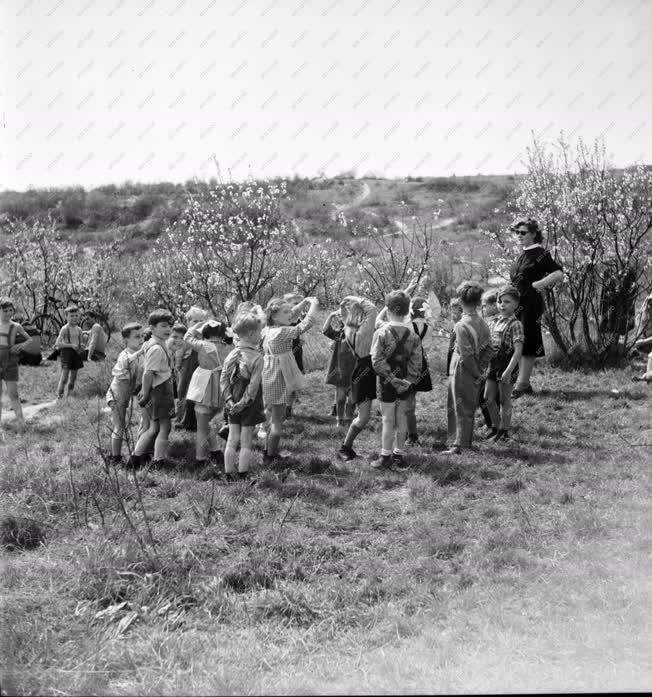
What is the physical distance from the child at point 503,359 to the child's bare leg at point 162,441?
10.3 ft

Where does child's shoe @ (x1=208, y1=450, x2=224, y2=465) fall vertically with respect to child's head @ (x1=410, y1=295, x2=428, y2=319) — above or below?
below

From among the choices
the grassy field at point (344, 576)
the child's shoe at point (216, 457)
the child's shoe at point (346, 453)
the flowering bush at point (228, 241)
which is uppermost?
the flowering bush at point (228, 241)

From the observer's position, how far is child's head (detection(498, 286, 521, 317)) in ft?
21.9

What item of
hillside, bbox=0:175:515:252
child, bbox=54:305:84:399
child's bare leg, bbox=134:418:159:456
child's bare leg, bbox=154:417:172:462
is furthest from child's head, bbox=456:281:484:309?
hillside, bbox=0:175:515:252

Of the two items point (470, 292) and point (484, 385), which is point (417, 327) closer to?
point (484, 385)

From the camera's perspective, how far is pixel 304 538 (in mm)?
4668

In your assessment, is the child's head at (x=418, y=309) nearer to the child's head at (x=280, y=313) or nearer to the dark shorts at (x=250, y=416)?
the child's head at (x=280, y=313)

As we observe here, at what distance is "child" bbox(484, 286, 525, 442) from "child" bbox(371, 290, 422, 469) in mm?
969

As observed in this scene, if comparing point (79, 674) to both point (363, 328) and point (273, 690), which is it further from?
point (363, 328)

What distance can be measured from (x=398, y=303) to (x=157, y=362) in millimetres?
2252

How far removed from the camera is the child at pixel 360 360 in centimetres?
644

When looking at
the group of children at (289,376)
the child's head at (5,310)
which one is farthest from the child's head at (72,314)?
the group of children at (289,376)

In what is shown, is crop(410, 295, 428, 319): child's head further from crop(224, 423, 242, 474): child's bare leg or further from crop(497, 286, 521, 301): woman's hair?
crop(224, 423, 242, 474): child's bare leg

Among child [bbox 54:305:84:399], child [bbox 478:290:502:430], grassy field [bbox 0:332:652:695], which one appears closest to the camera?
grassy field [bbox 0:332:652:695]
